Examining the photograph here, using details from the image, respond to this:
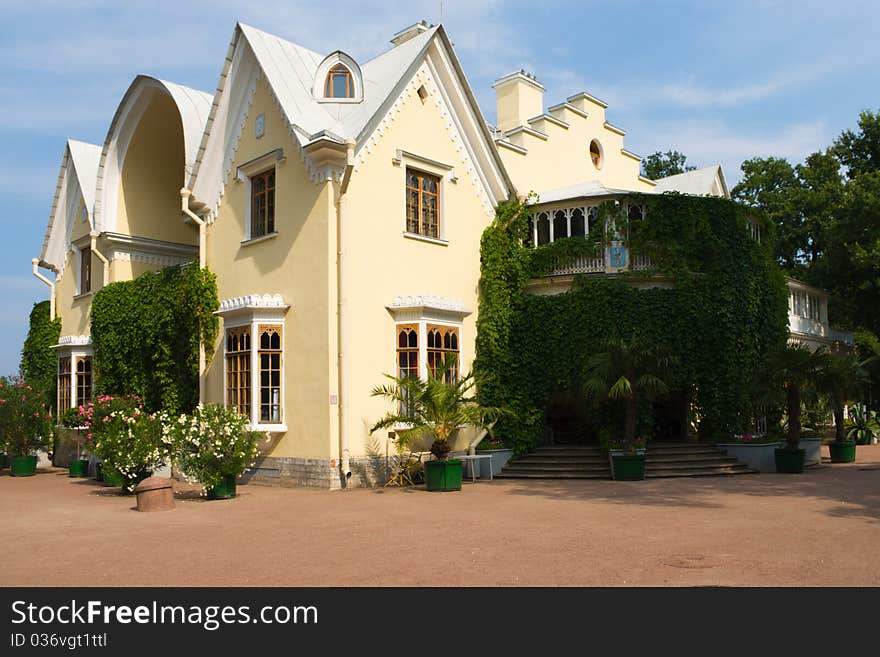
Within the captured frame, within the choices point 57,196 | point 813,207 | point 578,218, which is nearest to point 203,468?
point 578,218

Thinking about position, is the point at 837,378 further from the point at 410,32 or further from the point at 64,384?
the point at 64,384

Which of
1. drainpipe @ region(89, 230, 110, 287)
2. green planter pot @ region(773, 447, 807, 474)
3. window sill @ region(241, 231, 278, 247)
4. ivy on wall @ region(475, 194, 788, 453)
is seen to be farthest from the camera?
drainpipe @ region(89, 230, 110, 287)

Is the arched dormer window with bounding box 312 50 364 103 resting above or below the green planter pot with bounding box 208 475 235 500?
above

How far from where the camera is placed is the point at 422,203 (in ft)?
61.7

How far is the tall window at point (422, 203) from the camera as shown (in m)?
18.5

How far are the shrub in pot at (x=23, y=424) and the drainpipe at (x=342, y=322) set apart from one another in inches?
406

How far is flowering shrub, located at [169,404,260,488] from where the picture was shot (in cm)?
1465

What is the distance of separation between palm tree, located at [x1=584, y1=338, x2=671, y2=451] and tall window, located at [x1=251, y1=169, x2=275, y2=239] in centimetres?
802

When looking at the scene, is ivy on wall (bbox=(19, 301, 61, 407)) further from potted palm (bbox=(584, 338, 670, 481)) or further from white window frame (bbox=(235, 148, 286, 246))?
potted palm (bbox=(584, 338, 670, 481))

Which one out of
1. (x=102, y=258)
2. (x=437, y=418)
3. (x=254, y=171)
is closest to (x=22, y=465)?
(x=102, y=258)

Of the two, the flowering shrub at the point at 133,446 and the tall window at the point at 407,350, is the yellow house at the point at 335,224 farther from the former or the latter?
the flowering shrub at the point at 133,446

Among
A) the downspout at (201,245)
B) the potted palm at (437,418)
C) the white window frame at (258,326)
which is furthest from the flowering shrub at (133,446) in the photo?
the potted palm at (437,418)

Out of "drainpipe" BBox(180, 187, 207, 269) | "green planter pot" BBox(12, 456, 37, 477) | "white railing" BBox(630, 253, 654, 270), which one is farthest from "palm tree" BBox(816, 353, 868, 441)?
"green planter pot" BBox(12, 456, 37, 477)

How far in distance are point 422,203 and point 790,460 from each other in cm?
1041
